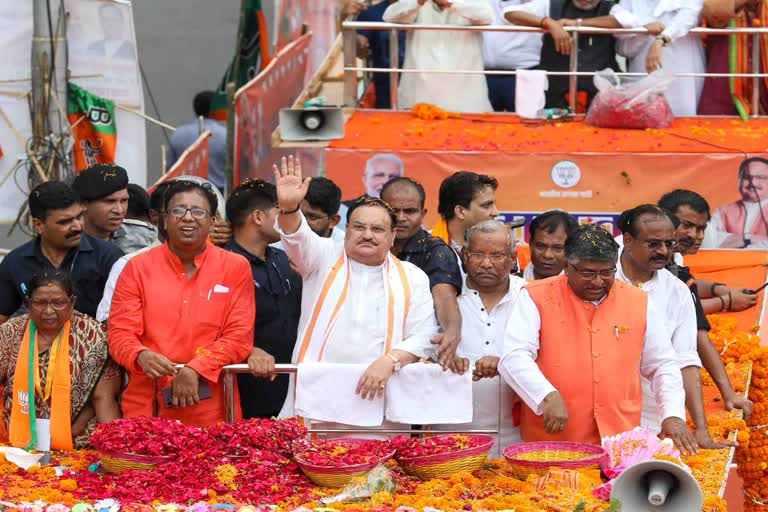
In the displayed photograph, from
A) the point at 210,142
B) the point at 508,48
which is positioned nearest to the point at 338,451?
the point at 508,48

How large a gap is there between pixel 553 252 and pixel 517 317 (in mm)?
1060

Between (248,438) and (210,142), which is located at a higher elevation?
(210,142)

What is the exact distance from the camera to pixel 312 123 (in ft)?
36.9

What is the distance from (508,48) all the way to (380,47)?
3.90ft

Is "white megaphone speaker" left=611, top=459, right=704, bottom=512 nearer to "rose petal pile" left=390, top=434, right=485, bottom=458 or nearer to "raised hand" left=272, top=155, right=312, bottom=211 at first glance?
"rose petal pile" left=390, top=434, right=485, bottom=458

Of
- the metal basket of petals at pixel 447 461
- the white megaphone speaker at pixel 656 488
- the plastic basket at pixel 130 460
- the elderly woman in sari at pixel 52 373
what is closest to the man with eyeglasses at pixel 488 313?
the metal basket of petals at pixel 447 461

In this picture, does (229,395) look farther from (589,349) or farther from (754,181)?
(754,181)

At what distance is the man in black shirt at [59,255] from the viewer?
6.57 metres

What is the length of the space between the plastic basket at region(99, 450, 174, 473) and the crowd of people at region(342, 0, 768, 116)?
665 cm

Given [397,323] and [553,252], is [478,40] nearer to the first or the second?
[553,252]

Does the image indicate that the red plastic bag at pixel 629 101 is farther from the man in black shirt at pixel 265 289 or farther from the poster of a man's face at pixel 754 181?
the man in black shirt at pixel 265 289

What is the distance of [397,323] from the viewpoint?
623 centimetres

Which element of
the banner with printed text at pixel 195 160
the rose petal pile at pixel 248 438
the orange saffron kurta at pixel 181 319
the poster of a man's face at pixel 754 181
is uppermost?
the banner with printed text at pixel 195 160

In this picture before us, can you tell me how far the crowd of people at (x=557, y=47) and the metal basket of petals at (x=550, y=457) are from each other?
6.28 m
